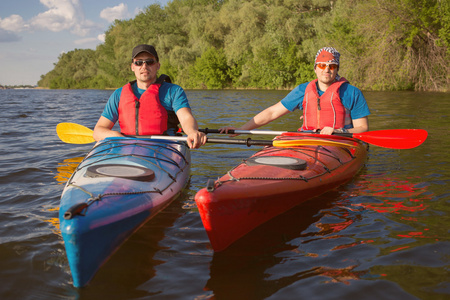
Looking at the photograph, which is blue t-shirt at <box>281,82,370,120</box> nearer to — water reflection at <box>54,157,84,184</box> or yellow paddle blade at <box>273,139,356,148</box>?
yellow paddle blade at <box>273,139,356,148</box>

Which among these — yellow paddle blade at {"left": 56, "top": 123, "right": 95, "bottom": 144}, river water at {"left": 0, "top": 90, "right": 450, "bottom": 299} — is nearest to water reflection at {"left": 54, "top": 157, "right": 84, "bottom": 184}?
river water at {"left": 0, "top": 90, "right": 450, "bottom": 299}

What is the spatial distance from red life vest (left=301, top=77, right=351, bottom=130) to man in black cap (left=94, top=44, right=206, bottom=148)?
139 cm

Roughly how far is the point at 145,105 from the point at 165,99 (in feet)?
0.73

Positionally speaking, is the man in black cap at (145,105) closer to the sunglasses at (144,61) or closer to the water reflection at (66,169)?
the sunglasses at (144,61)

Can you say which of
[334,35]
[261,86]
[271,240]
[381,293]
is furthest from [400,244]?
[261,86]

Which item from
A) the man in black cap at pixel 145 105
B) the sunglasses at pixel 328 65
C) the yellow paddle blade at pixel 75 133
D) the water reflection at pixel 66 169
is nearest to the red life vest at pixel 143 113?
the man in black cap at pixel 145 105

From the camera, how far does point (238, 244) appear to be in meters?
2.81

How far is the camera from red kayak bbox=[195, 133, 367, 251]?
2.57 meters

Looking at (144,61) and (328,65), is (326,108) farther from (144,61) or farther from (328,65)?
(144,61)

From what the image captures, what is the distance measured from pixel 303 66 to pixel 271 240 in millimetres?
25646

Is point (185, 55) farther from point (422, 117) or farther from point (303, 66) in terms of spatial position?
point (422, 117)

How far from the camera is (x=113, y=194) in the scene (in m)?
2.64

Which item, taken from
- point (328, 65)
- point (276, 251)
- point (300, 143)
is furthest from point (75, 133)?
point (276, 251)

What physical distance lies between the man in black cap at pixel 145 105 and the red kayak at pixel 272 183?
1019mm
